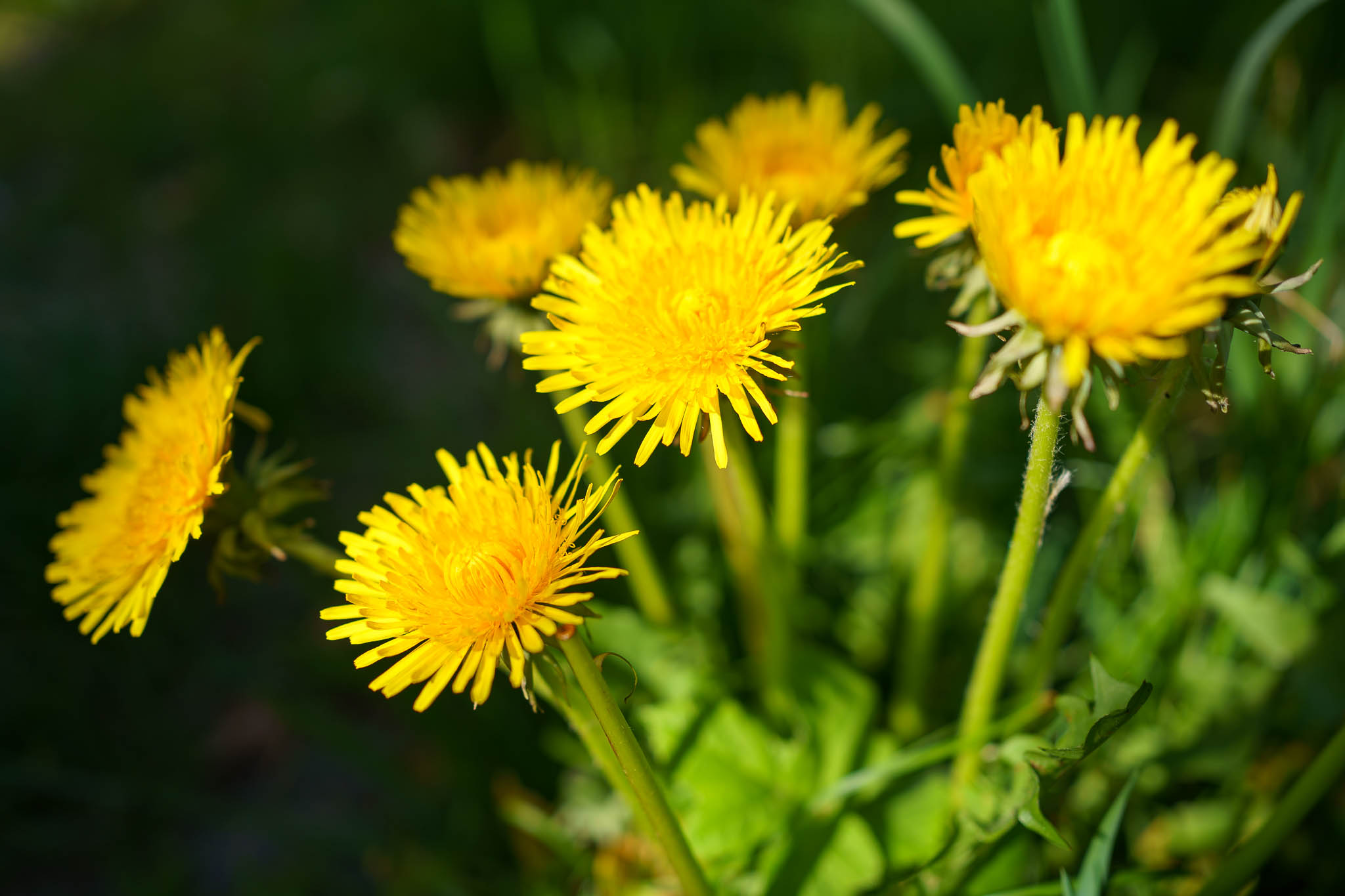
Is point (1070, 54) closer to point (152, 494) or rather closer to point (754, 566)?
point (754, 566)

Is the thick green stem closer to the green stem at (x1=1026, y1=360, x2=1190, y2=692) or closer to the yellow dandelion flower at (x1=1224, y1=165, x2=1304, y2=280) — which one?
the green stem at (x1=1026, y1=360, x2=1190, y2=692)

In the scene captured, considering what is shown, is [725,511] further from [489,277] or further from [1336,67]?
[1336,67]

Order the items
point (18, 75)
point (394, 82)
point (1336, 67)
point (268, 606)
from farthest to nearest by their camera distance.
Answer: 1. point (18, 75)
2. point (394, 82)
3. point (1336, 67)
4. point (268, 606)

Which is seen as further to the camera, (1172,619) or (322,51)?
(322,51)

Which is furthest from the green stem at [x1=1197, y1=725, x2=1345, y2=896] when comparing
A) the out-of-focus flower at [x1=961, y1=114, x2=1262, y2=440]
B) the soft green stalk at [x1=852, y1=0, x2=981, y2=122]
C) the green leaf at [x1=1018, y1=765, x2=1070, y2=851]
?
the soft green stalk at [x1=852, y1=0, x2=981, y2=122]

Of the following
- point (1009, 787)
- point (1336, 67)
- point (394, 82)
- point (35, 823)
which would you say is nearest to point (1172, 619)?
point (1009, 787)

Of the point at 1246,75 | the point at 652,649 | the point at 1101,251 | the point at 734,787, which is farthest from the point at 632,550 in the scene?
the point at 1246,75
